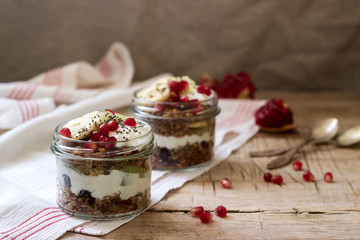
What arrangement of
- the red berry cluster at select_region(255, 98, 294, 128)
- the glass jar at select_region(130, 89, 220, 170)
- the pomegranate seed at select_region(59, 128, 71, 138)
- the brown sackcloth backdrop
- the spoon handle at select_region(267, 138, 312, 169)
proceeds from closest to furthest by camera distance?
the pomegranate seed at select_region(59, 128, 71, 138), the glass jar at select_region(130, 89, 220, 170), the spoon handle at select_region(267, 138, 312, 169), the red berry cluster at select_region(255, 98, 294, 128), the brown sackcloth backdrop

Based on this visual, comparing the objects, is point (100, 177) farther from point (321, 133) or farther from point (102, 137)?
point (321, 133)

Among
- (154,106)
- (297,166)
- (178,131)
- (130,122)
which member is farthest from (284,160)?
(130,122)

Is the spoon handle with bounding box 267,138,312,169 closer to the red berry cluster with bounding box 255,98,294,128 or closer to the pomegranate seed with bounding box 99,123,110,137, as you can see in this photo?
the red berry cluster with bounding box 255,98,294,128

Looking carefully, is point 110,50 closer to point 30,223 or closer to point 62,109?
point 62,109

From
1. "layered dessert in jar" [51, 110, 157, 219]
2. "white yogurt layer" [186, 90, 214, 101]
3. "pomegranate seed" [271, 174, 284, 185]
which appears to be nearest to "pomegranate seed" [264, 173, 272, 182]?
"pomegranate seed" [271, 174, 284, 185]

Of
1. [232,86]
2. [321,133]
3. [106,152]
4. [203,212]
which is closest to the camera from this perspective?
[106,152]
